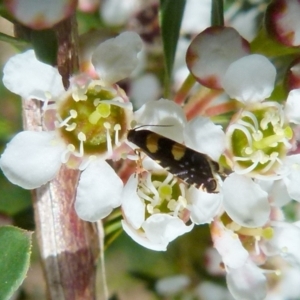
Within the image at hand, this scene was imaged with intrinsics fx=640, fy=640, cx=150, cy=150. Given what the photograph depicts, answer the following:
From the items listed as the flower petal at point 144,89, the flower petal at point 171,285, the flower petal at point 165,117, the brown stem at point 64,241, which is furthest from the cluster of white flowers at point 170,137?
the flower petal at point 171,285

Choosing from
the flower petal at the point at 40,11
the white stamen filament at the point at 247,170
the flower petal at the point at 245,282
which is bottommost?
the flower petal at the point at 245,282

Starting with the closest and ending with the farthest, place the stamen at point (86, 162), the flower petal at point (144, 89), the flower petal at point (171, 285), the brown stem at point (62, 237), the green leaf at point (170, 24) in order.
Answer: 1. the stamen at point (86, 162)
2. the brown stem at point (62, 237)
3. the green leaf at point (170, 24)
4. the flower petal at point (144, 89)
5. the flower petal at point (171, 285)

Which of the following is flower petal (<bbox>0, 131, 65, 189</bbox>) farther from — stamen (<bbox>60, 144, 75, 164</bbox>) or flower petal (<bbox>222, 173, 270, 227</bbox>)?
flower petal (<bbox>222, 173, 270, 227</bbox>)

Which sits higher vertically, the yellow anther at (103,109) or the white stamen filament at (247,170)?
the yellow anther at (103,109)

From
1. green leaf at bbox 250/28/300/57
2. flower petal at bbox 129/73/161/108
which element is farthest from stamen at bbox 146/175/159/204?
flower petal at bbox 129/73/161/108

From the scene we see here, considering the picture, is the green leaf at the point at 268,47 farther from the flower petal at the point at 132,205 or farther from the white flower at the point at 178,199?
the flower petal at the point at 132,205

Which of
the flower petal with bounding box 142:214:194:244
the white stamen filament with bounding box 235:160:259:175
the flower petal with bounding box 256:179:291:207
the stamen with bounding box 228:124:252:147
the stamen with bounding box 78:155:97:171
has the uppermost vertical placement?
the stamen with bounding box 228:124:252:147

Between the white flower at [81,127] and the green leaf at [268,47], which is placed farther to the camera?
the green leaf at [268,47]
